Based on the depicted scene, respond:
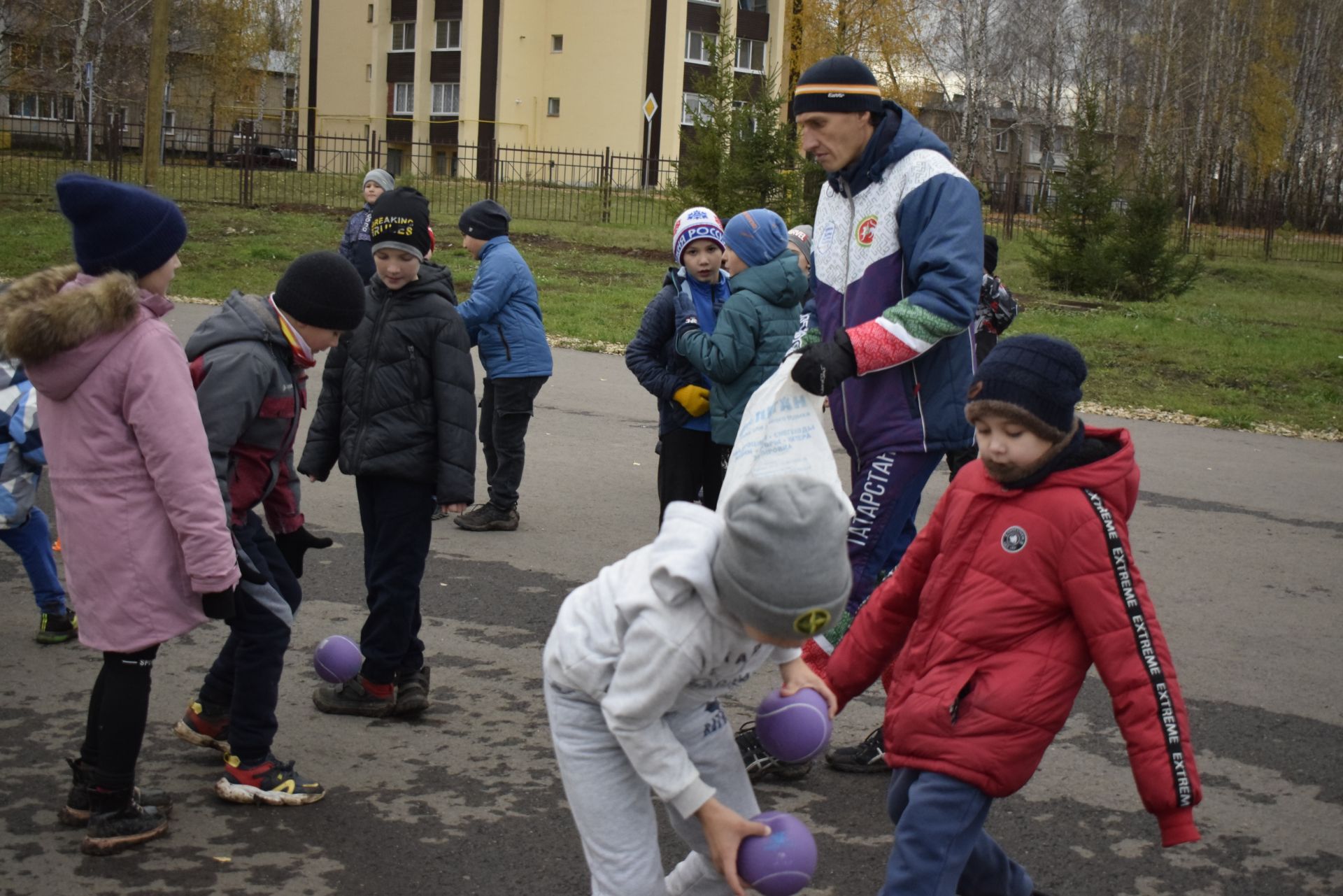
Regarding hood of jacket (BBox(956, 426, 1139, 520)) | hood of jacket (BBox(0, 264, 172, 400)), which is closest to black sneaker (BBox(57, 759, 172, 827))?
hood of jacket (BBox(0, 264, 172, 400))

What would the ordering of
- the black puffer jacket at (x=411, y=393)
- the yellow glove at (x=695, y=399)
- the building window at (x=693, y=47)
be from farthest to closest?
1. the building window at (x=693, y=47)
2. the yellow glove at (x=695, y=399)
3. the black puffer jacket at (x=411, y=393)

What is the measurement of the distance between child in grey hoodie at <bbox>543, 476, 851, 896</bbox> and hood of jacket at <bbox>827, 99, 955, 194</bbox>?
73.2 inches

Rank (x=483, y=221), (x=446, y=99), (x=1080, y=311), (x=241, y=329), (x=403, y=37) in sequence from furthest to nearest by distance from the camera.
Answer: (x=403, y=37) → (x=446, y=99) → (x=1080, y=311) → (x=483, y=221) → (x=241, y=329)

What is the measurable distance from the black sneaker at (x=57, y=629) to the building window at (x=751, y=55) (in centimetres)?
5238

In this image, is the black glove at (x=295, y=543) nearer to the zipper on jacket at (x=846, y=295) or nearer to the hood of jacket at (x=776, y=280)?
the zipper on jacket at (x=846, y=295)

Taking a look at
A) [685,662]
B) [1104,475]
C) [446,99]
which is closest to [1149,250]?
[1104,475]

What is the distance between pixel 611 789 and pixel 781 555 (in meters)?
0.70

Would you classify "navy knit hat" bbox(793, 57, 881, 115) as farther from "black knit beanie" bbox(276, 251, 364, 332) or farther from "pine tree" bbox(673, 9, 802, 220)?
"pine tree" bbox(673, 9, 802, 220)

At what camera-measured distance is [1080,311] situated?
65.0 feet

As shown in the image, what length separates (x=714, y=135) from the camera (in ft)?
74.8

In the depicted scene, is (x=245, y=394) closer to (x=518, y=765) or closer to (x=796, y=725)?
(x=518, y=765)

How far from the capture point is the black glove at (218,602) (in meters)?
3.66

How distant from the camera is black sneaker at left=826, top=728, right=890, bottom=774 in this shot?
4.56 meters

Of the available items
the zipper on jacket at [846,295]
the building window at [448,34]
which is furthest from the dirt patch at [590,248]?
the building window at [448,34]
